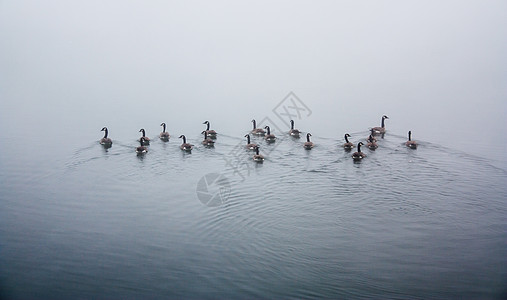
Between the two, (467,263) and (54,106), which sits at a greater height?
(54,106)

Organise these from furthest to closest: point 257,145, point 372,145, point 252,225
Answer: point 257,145, point 372,145, point 252,225

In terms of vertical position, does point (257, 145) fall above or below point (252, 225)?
above

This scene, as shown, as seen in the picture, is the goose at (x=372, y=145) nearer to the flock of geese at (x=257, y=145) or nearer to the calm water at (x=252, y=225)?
the flock of geese at (x=257, y=145)

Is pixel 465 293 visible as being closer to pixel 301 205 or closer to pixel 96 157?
pixel 301 205

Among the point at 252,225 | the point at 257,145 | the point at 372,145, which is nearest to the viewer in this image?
the point at 252,225

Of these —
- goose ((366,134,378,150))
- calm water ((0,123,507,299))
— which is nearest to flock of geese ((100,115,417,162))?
goose ((366,134,378,150))

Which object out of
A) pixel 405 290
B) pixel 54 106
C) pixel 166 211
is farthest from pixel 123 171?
pixel 54 106

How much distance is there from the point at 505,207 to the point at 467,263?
15.0ft

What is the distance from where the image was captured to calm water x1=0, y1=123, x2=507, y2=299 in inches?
442

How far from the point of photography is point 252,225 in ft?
46.7

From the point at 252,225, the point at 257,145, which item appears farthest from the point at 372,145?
the point at 252,225

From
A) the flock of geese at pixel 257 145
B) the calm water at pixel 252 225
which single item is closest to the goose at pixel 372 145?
the flock of geese at pixel 257 145

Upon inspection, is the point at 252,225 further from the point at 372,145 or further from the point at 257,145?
the point at 372,145

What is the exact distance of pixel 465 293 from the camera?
424 inches
